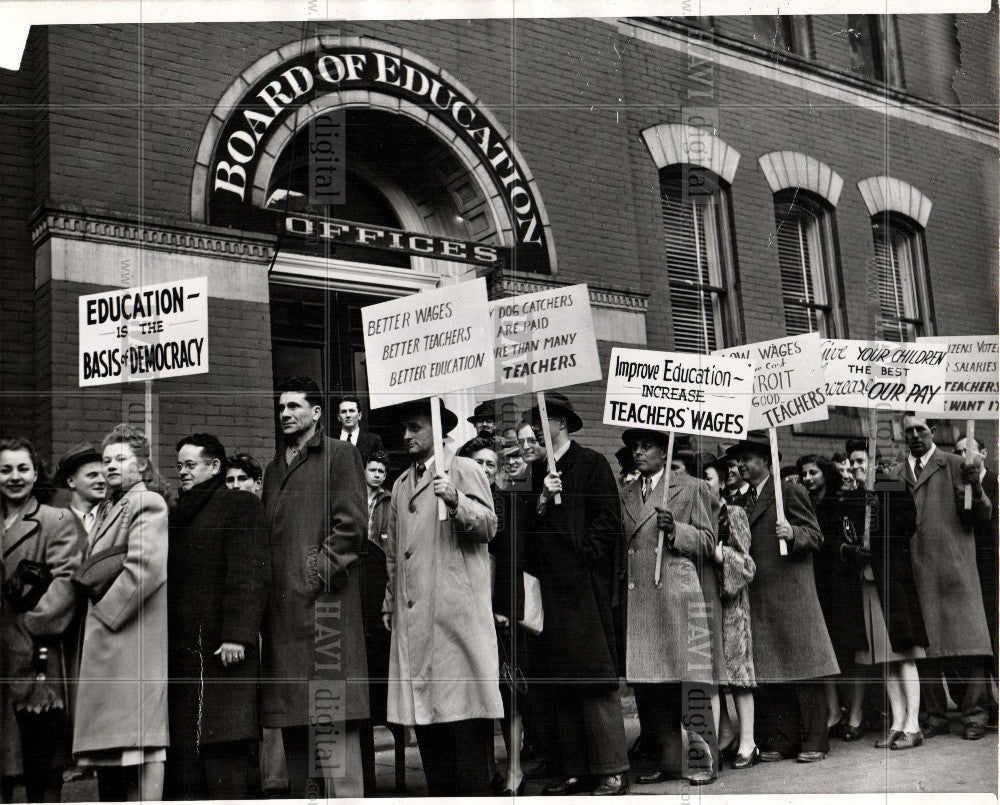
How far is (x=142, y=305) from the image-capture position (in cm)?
655

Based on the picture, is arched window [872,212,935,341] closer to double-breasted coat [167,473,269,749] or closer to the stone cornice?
the stone cornice

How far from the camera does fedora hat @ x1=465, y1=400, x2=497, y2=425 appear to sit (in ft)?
22.2

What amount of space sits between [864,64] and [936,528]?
297 centimetres

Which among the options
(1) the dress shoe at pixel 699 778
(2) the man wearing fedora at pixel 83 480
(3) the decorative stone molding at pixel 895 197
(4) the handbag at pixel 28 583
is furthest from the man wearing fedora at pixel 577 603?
(3) the decorative stone molding at pixel 895 197

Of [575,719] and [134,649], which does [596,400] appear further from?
[134,649]

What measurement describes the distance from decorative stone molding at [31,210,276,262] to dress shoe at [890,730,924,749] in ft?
15.0

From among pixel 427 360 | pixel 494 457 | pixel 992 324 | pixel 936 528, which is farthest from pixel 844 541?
pixel 427 360

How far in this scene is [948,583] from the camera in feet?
22.9

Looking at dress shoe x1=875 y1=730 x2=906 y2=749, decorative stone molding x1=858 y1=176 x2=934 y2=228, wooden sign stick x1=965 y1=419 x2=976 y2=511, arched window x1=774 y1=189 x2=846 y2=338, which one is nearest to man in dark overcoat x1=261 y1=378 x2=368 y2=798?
dress shoe x1=875 y1=730 x2=906 y2=749

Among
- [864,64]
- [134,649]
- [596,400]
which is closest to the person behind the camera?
[134,649]

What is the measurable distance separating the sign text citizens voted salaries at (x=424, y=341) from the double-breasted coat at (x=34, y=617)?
1.78 metres

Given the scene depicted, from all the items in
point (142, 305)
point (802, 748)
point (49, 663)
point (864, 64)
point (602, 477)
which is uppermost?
point (864, 64)

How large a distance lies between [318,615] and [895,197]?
→ 4.57 metres

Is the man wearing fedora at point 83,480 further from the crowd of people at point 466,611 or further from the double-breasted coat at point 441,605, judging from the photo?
the double-breasted coat at point 441,605
